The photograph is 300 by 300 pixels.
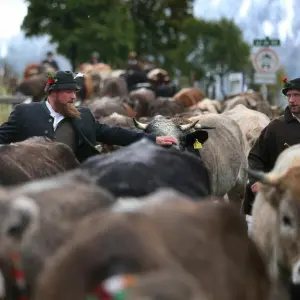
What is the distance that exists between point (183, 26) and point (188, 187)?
55903mm

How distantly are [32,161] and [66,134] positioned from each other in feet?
5.41

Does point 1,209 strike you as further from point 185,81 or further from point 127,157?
point 185,81

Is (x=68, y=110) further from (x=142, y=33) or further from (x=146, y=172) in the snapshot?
(x=142, y=33)

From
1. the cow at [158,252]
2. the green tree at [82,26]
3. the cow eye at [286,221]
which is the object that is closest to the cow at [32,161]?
the cow eye at [286,221]

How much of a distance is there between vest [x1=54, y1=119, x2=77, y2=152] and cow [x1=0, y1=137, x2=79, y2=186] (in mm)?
911

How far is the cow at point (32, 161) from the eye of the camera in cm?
Result: 801

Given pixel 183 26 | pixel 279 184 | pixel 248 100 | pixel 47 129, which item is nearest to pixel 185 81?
pixel 183 26

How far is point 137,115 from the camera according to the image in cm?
2284

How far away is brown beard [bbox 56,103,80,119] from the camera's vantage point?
9867 millimetres

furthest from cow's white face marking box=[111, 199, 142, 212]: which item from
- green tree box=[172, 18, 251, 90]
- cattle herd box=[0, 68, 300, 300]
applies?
green tree box=[172, 18, 251, 90]

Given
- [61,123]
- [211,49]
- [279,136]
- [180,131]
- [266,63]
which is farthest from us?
[211,49]

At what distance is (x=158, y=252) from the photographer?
4406 millimetres

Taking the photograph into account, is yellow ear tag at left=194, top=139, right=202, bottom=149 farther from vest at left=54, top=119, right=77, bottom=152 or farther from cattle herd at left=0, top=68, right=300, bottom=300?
cattle herd at left=0, top=68, right=300, bottom=300

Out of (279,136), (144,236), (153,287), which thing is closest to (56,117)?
(279,136)
